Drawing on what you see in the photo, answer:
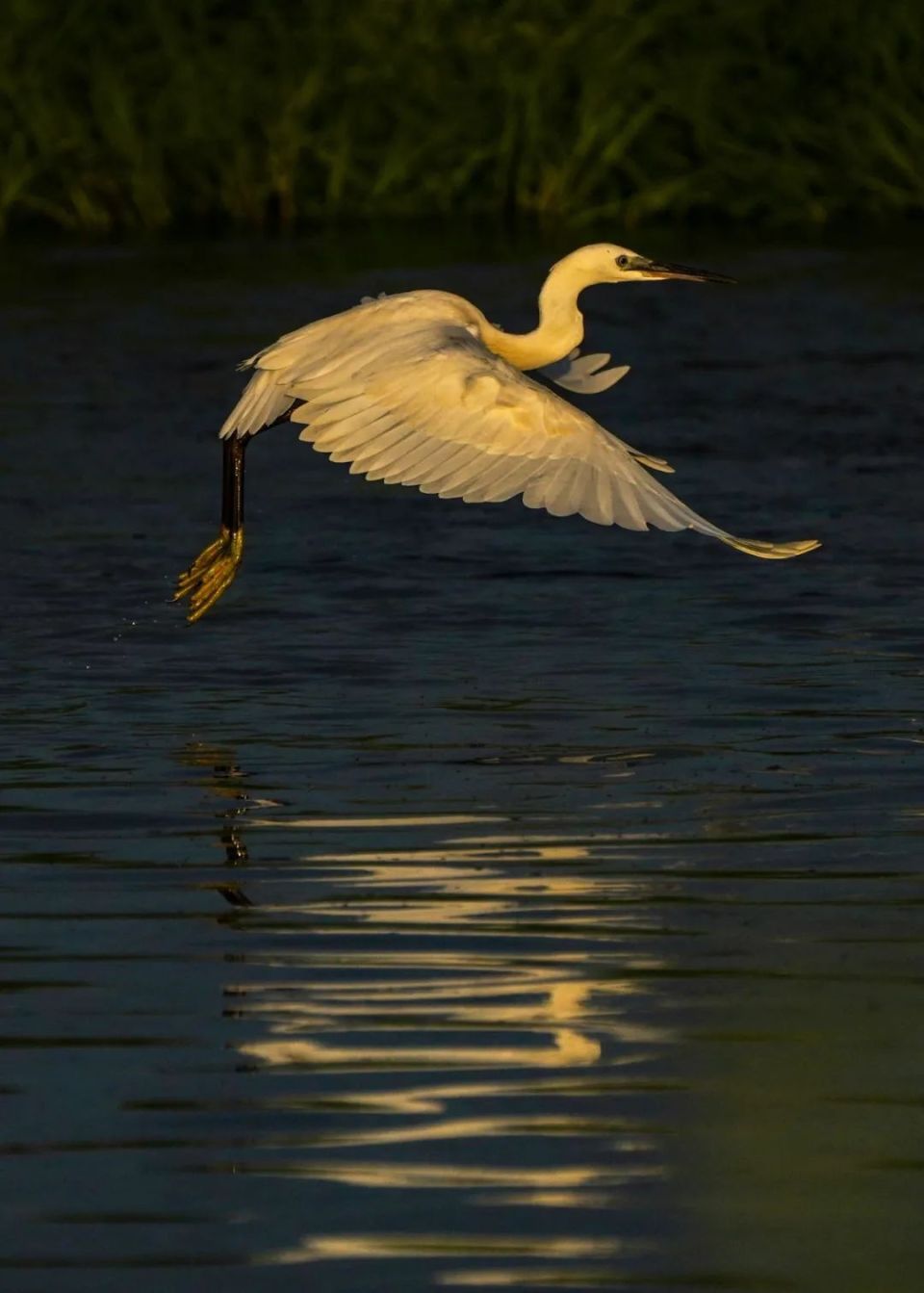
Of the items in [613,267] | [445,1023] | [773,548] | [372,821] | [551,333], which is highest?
[445,1023]

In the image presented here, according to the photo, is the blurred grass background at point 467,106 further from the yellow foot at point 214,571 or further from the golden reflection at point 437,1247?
the golden reflection at point 437,1247

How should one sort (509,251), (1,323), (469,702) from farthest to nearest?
(509,251)
(1,323)
(469,702)

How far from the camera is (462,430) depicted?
333 inches

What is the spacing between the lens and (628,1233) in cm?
474

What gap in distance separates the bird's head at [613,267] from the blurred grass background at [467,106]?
35.6ft

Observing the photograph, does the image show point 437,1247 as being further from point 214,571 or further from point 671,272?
point 671,272

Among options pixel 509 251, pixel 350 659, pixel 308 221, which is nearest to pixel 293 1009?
pixel 350 659

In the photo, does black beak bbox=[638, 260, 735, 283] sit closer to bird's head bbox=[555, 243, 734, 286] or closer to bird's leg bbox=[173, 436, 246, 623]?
bird's head bbox=[555, 243, 734, 286]

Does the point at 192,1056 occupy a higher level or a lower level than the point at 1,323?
higher

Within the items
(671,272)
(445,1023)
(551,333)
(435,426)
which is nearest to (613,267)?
(671,272)

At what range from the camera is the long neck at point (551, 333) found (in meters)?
10.5

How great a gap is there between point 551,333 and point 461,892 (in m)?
3.95

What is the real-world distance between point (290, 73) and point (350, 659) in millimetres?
12583

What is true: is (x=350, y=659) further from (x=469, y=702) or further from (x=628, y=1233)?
(x=628, y=1233)
